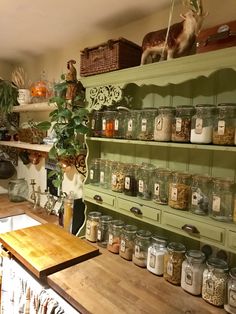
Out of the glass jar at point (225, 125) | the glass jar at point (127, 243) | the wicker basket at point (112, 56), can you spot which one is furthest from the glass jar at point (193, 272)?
the wicker basket at point (112, 56)

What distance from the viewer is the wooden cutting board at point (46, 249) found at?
139 cm

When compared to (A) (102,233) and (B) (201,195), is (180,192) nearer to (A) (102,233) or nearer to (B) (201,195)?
(B) (201,195)

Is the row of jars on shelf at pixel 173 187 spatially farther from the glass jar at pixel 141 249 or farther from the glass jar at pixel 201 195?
the glass jar at pixel 141 249

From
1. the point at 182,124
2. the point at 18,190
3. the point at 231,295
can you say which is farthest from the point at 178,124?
the point at 18,190

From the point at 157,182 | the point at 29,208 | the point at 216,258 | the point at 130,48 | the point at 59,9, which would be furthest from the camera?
the point at 29,208

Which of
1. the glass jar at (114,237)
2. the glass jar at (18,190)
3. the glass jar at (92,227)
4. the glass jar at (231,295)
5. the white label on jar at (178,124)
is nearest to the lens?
the glass jar at (231,295)

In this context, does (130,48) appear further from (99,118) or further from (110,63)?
(99,118)

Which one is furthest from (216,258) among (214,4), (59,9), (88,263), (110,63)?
(59,9)

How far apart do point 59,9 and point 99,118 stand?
742 millimetres

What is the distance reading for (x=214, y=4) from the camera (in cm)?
135

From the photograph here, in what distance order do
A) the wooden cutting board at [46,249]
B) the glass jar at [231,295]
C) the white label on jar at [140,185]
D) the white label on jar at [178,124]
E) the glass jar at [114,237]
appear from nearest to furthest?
the glass jar at [231,295]
the white label on jar at [178,124]
the wooden cutting board at [46,249]
the white label on jar at [140,185]
the glass jar at [114,237]

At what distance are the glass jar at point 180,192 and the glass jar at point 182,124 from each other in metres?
0.20

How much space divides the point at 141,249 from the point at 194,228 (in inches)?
15.6

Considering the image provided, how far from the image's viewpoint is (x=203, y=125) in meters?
A: 1.18
